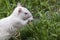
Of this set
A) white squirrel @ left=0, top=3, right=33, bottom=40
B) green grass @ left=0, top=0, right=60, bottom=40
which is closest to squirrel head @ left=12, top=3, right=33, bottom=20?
white squirrel @ left=0, top=3, right=33, bottom=40

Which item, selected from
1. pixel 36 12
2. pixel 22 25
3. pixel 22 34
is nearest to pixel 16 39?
pixel 22 34

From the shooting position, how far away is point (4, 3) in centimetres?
461

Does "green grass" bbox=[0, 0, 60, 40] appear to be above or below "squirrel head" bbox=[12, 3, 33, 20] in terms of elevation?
below

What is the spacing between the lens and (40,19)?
160 inches

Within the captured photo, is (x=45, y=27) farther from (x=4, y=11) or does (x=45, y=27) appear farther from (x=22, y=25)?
(x=4, y=11)

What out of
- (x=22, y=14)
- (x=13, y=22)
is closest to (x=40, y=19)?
(x=22, y=14)

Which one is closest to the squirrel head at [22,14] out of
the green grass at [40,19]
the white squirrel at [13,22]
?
the white squirrel at [13,22]

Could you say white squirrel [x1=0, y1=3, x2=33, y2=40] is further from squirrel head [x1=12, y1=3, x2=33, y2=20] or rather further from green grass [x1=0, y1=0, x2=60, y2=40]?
green grass [x1=0, y1=0, x2=60, y2=40]

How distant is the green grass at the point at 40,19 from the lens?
3865 mm

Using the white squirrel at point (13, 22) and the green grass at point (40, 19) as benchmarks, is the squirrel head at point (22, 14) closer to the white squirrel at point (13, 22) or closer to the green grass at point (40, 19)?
the white squirrel at point (13, 22)

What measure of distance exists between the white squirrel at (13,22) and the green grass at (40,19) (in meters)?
0.26

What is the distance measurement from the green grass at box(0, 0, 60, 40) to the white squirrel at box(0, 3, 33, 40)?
0.26 m

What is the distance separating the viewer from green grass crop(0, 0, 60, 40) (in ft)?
12.7

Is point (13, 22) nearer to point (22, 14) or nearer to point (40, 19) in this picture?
point (22, 14)
